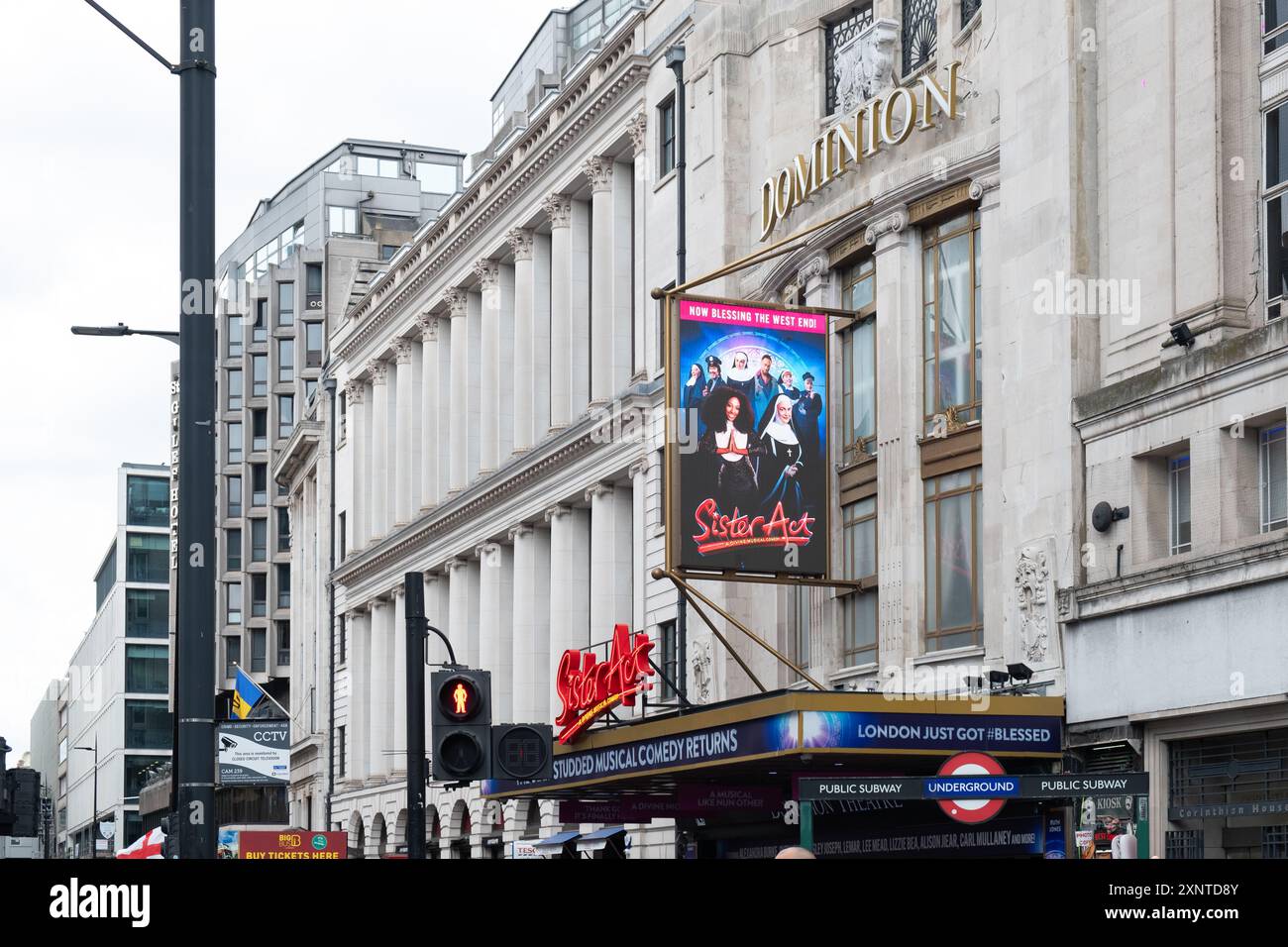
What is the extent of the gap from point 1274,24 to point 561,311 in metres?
29.0

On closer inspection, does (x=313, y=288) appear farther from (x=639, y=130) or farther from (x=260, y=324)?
(x=639, y=130)

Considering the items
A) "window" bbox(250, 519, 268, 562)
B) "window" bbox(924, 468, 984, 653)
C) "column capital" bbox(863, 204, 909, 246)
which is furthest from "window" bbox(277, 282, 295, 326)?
"window" bbox(924, 468, 984, 653)

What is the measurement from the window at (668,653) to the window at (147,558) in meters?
131

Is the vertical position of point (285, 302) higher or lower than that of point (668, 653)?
higher

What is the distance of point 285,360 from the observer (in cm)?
12325

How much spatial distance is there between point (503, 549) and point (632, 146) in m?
14.7

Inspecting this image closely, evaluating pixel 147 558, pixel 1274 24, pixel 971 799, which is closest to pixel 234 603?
pixel 147 558

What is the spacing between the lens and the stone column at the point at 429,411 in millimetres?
61969

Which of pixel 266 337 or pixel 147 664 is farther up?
pixel 266 337

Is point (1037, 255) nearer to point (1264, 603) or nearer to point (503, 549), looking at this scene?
point (1264, 603)

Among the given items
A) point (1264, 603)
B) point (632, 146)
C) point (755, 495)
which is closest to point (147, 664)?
point (632, 146)

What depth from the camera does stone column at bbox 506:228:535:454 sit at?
52875mm

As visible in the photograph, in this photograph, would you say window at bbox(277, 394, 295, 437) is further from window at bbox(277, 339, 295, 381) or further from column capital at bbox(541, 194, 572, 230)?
column capital at bbox(541, 194, 572, 230)
